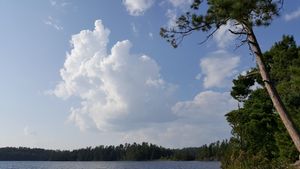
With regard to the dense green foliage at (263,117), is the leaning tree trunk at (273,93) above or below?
below

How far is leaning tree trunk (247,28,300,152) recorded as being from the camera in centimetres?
1569

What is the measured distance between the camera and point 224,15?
1591cm

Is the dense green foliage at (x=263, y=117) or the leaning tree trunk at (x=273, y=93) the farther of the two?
the dense green foliage at (x=263, y=117)

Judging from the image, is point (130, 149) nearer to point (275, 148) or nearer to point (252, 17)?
point (275, 148)

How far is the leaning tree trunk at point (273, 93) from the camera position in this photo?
1569cm

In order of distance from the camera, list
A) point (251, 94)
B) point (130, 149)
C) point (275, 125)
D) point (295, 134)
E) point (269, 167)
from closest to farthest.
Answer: point (295, 134)
point (269, 167)
point (275, 125)
point (251, 94)
point (130, 149)

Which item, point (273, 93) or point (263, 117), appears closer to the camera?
point (273, 93)

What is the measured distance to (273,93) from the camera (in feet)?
52.8

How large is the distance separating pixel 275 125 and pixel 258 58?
27.0 meters

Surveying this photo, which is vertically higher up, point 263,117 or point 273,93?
point 263,117

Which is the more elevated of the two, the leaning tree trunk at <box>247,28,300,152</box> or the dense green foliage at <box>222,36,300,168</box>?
the dense green foliage at <box>222,36,300,168</box>

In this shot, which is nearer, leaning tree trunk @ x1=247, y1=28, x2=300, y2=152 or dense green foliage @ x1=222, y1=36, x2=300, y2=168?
leaning tree trunk @ x1=247, y1=28, x2=300, y2=152

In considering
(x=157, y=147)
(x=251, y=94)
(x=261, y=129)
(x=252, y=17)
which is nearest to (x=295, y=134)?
(x=252, y=17)

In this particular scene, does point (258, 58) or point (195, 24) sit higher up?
point (195, 24)
